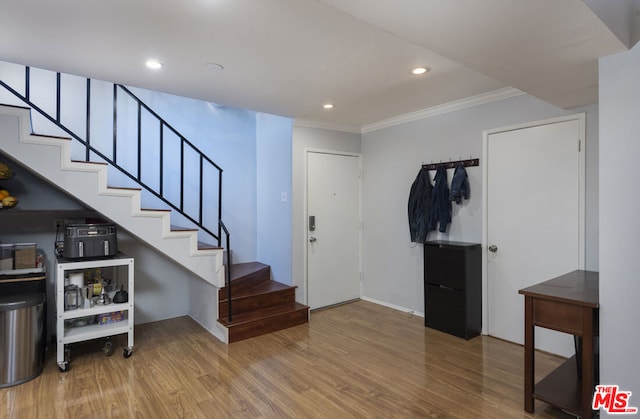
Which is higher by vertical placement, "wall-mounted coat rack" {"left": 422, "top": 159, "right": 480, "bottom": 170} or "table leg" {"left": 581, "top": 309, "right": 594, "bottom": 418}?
"wall-mounted coat rack" {"left": 422, "top": 159, "right": 480, "bottom": 170}

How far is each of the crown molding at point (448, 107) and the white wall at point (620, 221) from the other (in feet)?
4.69

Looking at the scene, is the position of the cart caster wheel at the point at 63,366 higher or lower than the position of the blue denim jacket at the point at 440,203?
lower

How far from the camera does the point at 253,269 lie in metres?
4.29

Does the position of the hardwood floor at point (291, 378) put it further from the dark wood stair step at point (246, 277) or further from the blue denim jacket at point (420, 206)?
the blue denim jacket at point (420, 206)

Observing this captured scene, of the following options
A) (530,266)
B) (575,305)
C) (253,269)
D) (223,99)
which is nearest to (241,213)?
(253,269)

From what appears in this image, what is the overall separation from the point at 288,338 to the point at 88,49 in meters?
3.04

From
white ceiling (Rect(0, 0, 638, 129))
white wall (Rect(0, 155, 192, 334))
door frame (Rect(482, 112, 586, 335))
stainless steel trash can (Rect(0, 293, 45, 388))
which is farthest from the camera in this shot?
white wall (Rect(0, 155, 192, 334))

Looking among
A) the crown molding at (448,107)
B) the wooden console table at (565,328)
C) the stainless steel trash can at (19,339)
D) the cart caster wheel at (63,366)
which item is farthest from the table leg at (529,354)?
the stainless steel trash can at (19,339)

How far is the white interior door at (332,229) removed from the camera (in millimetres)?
4477

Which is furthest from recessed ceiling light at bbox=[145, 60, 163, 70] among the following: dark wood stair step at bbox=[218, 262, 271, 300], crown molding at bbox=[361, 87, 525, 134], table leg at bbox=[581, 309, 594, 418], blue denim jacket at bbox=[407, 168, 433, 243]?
table leg at bbox=[581, 309, 594, 418]

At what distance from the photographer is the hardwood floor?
7.68 feet

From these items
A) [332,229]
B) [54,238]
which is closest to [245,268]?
[332,229]

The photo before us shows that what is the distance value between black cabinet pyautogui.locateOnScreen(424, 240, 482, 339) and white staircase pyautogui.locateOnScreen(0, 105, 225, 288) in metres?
2.27

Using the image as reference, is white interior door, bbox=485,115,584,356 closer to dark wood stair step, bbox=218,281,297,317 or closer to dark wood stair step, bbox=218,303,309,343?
dark wood stair step, bbox=218,303,309,343
